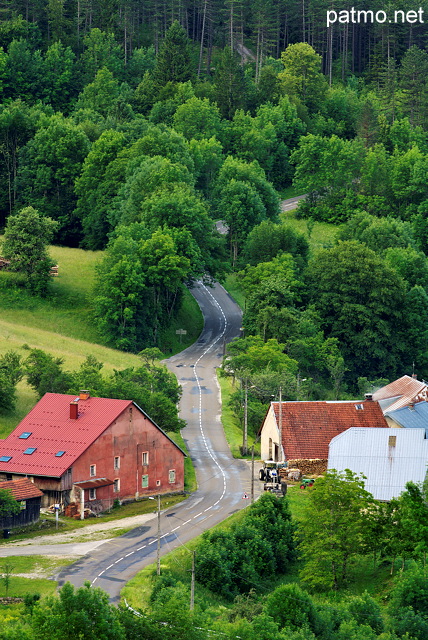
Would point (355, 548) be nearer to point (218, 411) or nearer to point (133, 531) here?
point (133, 531)

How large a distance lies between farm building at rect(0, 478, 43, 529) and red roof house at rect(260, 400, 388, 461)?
21608 millimetres

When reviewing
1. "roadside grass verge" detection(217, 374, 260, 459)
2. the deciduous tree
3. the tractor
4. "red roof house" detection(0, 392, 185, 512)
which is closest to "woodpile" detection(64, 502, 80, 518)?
"red roof house" detection(0, 392, 185, 512)

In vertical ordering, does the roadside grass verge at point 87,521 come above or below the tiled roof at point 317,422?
below

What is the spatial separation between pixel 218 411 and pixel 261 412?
249 inches

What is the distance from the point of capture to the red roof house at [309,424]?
97188mm

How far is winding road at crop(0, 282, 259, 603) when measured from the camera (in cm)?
7400

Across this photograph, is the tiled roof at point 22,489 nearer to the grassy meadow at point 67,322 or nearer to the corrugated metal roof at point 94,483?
the corrugated metal roof at point 94,483

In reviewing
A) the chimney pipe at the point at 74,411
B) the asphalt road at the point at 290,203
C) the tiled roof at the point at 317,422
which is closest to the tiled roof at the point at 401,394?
the tiled roof at the point at 317,422

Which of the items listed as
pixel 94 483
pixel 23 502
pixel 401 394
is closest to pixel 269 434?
pixel 401 394

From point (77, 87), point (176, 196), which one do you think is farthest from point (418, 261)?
point (77, 87)

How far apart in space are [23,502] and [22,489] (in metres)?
1.23

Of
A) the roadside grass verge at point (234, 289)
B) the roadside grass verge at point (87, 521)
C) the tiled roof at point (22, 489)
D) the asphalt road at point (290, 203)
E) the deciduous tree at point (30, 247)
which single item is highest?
the asphalt road at point (290, 203)

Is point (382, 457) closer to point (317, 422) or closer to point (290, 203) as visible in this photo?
point (317, 422)

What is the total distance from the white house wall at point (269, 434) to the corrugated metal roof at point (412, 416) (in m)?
10.2
